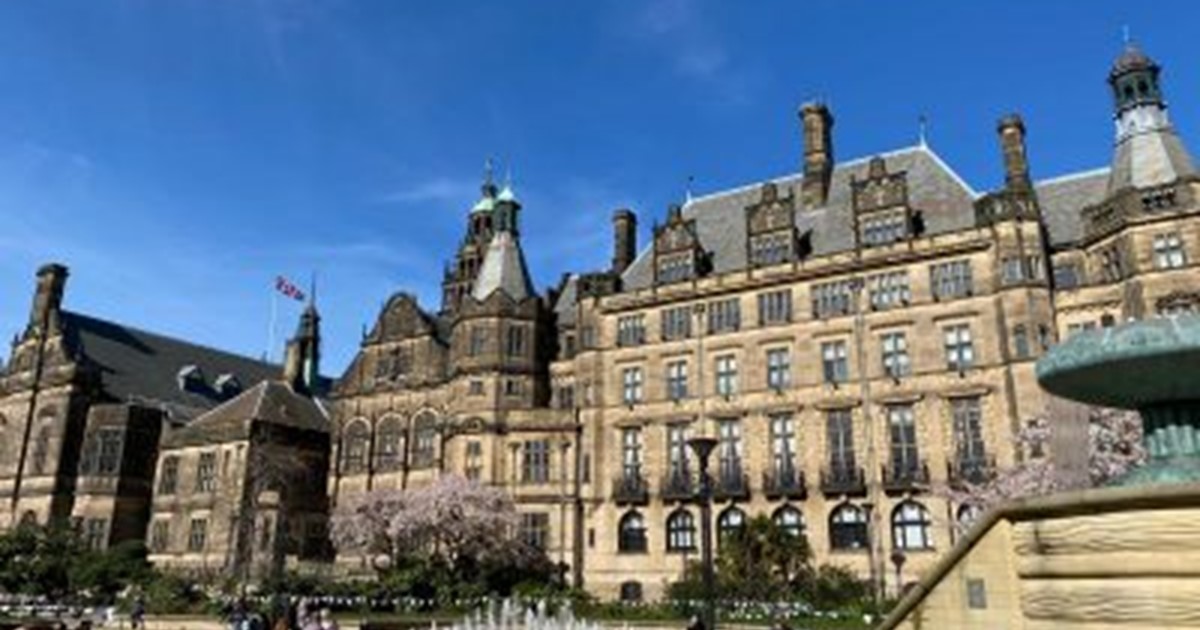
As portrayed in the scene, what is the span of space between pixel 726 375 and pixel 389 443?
889 inches

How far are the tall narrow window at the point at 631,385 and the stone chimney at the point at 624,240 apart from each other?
8.18 metres

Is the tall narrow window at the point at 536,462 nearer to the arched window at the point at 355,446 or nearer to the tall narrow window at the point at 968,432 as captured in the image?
the arched window at the point at 355,446

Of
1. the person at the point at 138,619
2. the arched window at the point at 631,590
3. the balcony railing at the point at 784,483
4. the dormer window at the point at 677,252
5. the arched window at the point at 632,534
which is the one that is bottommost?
the person at the point at 138,619

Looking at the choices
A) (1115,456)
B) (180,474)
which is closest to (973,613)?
(1115,456)

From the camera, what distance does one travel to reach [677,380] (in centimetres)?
5044

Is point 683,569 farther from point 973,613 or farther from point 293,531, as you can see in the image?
point 973,613

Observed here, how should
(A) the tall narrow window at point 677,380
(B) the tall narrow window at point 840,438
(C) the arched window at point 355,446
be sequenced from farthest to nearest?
(C) the arched window at point 355,446
(A) the tall narrow window at point 677,380
(B) the tall narrow window at point 840,438

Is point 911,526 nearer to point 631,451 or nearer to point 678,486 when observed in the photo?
point 678,486

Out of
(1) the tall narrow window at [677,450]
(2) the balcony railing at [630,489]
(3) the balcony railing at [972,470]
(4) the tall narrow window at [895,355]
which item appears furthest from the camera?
(2) the balcony railing at [630,489]

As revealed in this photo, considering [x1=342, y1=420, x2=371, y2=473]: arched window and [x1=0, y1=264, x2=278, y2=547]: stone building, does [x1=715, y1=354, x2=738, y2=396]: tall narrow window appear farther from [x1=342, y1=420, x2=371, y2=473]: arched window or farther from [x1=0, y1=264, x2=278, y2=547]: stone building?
[x1=0, y1=264, x2=278, y2=547]: stone building

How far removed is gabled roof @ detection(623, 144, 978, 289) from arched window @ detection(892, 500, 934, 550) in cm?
1309

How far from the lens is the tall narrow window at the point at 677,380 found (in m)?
50.0

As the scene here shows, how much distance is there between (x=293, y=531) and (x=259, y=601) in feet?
52.9

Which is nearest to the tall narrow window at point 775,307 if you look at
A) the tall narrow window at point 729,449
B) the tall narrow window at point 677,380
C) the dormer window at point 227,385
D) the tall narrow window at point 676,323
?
the tall narrow window at point 676,323
